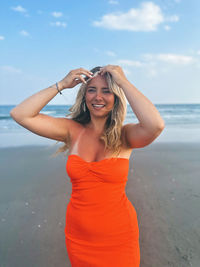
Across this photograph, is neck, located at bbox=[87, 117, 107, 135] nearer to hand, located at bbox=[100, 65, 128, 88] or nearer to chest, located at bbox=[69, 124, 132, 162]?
chest, located at bbox=[69, 124, 132, 162]

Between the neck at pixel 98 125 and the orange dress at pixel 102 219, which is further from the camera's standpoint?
the neck at pixel 98 125

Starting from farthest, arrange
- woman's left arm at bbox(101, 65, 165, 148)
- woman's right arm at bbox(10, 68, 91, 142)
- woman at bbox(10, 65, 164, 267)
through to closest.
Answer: woman's right arm at bbox(10, 68, 91, 142), woman at bbox(10, 65, 164, 267), woman's left arm at bbox(101, 65, 165, 148)

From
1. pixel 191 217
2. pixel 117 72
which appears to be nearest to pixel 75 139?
pixel 117 72

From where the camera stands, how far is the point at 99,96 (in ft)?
6.93

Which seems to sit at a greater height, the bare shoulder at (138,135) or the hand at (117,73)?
the hand at (117,73)

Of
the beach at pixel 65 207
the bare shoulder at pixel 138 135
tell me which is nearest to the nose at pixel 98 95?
the bare shoulder at pixel 138 135

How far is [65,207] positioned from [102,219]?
228cm

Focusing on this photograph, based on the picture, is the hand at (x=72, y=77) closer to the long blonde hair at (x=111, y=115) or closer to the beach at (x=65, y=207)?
the long blonde hair at (x=111, y=115)

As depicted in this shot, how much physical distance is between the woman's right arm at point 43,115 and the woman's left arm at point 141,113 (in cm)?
33

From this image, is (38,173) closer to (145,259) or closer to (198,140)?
(145,259)

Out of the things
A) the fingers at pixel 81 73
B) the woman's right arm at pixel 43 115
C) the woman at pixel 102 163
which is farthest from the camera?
the fingers at pixel 81 73

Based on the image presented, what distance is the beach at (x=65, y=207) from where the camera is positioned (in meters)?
2.93

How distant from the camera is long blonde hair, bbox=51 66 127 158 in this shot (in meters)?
2.08

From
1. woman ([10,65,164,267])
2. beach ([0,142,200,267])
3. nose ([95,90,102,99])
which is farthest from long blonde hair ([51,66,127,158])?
beach ([0,142,200,267])
